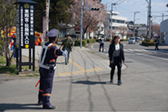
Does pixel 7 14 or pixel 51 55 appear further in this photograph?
pixel 7 14

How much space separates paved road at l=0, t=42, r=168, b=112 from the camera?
202 inches

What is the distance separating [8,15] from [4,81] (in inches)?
113

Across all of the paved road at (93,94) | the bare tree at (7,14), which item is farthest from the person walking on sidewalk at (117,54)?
the bare tree at (7,14)

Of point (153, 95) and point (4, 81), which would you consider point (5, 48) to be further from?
point (153, 95)

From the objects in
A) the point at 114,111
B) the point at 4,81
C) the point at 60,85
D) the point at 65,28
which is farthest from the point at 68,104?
the point at 65,28

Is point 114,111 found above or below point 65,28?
below

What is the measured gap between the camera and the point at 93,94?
630 centimetres

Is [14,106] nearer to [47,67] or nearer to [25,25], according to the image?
[47,67]

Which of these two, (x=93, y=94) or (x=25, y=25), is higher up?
(x=25, y=25)

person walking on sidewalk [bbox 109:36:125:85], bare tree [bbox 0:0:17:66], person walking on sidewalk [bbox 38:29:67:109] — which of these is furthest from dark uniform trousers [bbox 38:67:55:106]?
bare tree [bbox 0:0:17:66]

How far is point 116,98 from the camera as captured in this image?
5902 mm

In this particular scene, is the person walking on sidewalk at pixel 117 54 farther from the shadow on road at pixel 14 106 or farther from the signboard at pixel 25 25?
the signboard at pixel 25 25

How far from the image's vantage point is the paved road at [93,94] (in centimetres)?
512

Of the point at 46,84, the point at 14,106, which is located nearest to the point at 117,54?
the point at 46,84
